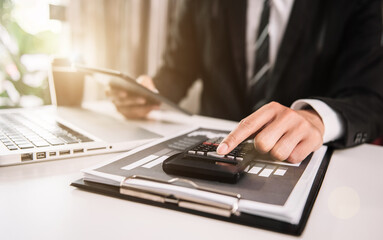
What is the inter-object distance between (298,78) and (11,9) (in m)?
1.39

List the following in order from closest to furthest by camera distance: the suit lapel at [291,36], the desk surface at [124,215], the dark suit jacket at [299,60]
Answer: the desk surface at [124,215] → the dark suit jacket at [299,60] → the suit lapel at [291,36]

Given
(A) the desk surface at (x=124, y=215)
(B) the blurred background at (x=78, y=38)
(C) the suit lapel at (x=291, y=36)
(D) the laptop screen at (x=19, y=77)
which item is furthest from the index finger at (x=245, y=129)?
(D) the laptop screen at (x=19, y=77)

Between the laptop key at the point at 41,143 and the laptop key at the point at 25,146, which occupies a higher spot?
the laptop key at the point at 41,143

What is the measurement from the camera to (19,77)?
1.67 metres

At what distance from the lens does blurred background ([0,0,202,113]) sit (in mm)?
1597

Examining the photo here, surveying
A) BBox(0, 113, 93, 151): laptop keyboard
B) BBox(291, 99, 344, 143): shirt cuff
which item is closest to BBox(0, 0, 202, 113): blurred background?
BBox(0, 113, 93, 151): laptop keyboard

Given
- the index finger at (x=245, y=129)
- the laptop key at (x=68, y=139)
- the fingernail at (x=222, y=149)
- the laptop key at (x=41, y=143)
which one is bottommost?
the laptop key at (x=68, y=139)

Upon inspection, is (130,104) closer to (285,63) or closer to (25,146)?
(25,146)

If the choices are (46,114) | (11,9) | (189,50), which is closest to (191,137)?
(46,114)

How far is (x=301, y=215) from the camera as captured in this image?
348 mm

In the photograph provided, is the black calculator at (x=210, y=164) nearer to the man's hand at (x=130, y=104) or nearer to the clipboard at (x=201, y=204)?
the clipboard at (x=201, y=204)

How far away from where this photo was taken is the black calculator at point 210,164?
1.32 feet

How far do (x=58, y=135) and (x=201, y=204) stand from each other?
0.37m

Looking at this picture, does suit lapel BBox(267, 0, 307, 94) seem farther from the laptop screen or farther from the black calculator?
the laptop screen
